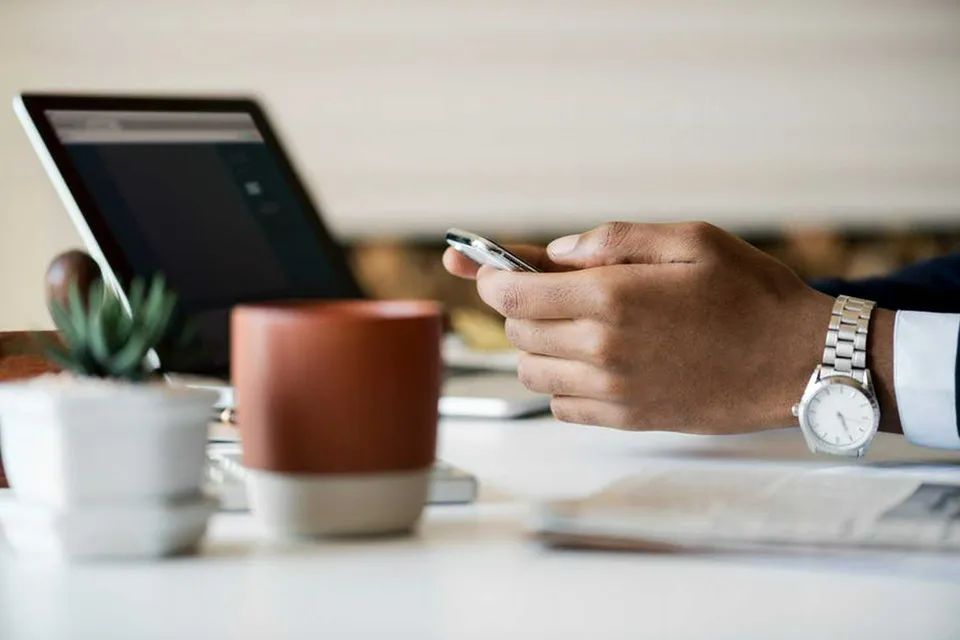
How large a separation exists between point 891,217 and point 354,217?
1332 millimetres

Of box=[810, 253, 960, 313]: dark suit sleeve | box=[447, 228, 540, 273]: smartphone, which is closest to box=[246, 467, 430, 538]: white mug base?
box=[447, 228, 540, 273]: smartphone

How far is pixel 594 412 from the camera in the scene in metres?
0.99

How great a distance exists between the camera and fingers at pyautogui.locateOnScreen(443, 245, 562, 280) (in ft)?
3.26

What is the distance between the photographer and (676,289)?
3.14 ft

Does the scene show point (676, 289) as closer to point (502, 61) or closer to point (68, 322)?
point (68, 322)

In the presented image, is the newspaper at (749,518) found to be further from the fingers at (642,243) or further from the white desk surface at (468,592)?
the fingers at (642,243)

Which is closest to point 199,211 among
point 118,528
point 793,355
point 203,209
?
point 203,209

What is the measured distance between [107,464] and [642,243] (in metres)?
0.47

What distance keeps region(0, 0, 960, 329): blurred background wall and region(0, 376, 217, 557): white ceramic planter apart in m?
2.73

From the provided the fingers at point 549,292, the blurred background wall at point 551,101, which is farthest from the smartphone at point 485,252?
the blurred background wall at point 551,101

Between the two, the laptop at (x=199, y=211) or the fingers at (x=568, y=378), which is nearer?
the fingers at (x=568, y=378)

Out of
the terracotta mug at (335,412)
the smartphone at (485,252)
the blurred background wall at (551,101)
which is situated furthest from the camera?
the blurred background wall at (551,101)

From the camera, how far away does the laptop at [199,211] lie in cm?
117

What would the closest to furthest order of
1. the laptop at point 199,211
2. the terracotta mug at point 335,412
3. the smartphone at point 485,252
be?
the terracotta mug at point 335,412
the smartphone at point 485,252
the laptop at point 199,211
